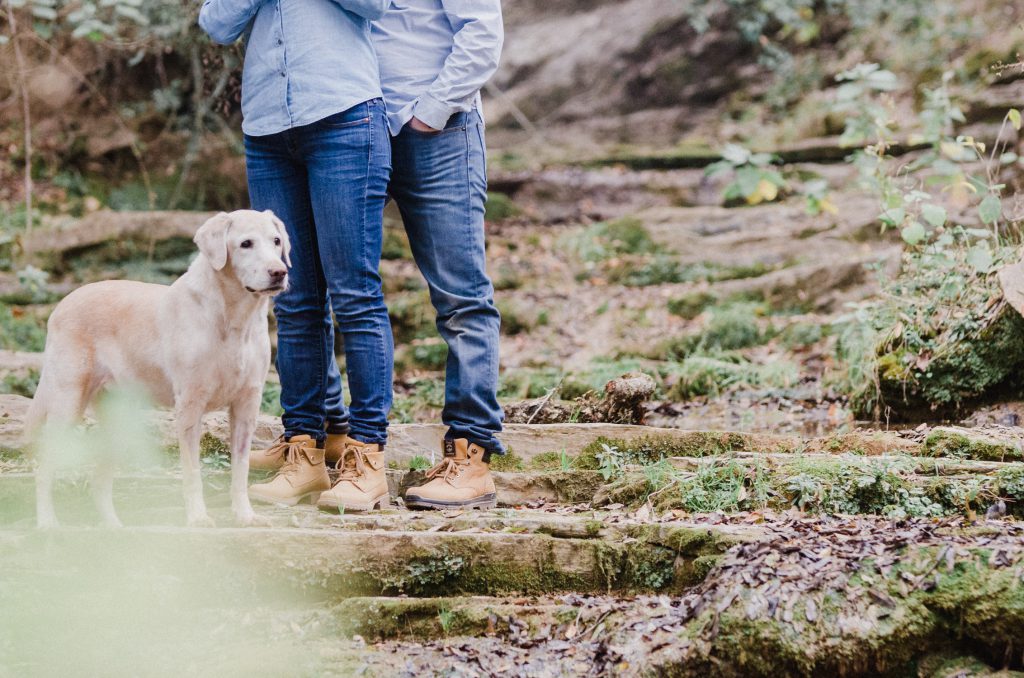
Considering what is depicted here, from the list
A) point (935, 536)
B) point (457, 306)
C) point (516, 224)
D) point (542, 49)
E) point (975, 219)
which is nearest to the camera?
point (935, 536)

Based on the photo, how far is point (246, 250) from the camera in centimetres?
338

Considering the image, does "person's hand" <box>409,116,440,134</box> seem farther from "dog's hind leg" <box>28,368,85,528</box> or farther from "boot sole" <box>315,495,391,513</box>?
"dog's hind leg" <box>28,368,85,528</box>

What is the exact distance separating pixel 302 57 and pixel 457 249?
37.8 inches

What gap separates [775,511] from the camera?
11.4 ft

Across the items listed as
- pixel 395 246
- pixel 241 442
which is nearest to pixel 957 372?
pixel 241 442

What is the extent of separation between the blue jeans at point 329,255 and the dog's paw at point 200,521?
57 centimetres

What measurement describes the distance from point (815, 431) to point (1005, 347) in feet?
3.58

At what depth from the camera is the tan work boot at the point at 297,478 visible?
3.72 meters

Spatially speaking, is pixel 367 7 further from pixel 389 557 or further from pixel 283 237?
pixel 389 557

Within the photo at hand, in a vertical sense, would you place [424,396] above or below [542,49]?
below

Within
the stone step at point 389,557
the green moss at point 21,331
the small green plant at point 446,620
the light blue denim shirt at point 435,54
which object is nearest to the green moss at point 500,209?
the green moss at point 21,331

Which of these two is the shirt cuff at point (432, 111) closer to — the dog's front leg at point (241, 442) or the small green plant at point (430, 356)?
the dog's front leg at point (241, 442)

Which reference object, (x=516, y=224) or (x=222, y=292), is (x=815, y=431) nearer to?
(x=222, y=292)

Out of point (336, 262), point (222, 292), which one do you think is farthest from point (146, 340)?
point (336, 262)
